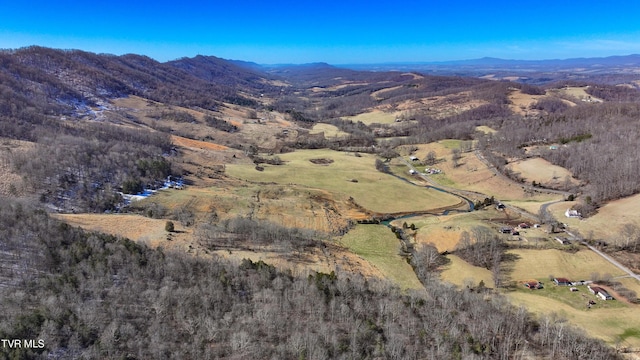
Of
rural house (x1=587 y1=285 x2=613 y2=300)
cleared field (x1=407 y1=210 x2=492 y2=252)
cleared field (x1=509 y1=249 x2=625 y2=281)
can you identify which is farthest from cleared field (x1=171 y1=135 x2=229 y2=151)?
rural house (x1=587 y1=285 x2=613 y2=300)

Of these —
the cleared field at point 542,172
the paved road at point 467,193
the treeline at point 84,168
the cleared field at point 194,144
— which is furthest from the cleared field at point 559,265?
the cleared field at point 194,144

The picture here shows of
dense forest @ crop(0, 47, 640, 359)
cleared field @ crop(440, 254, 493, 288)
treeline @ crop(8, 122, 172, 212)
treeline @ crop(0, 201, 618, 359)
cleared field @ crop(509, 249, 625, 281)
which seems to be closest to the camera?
treeline @ crop(0, 201, 618, 359)

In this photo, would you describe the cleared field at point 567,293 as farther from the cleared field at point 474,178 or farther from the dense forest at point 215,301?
the cleared field at point 474,178

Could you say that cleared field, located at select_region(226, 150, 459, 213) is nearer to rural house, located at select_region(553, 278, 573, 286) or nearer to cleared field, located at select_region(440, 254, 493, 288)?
cleared field, located at select_region(440, 254, 493, 288)

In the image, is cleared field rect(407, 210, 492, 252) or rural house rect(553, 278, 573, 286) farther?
cleared field rect(407, 210, 492, 252)

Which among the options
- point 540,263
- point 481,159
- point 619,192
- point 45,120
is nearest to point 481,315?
point 540,263
